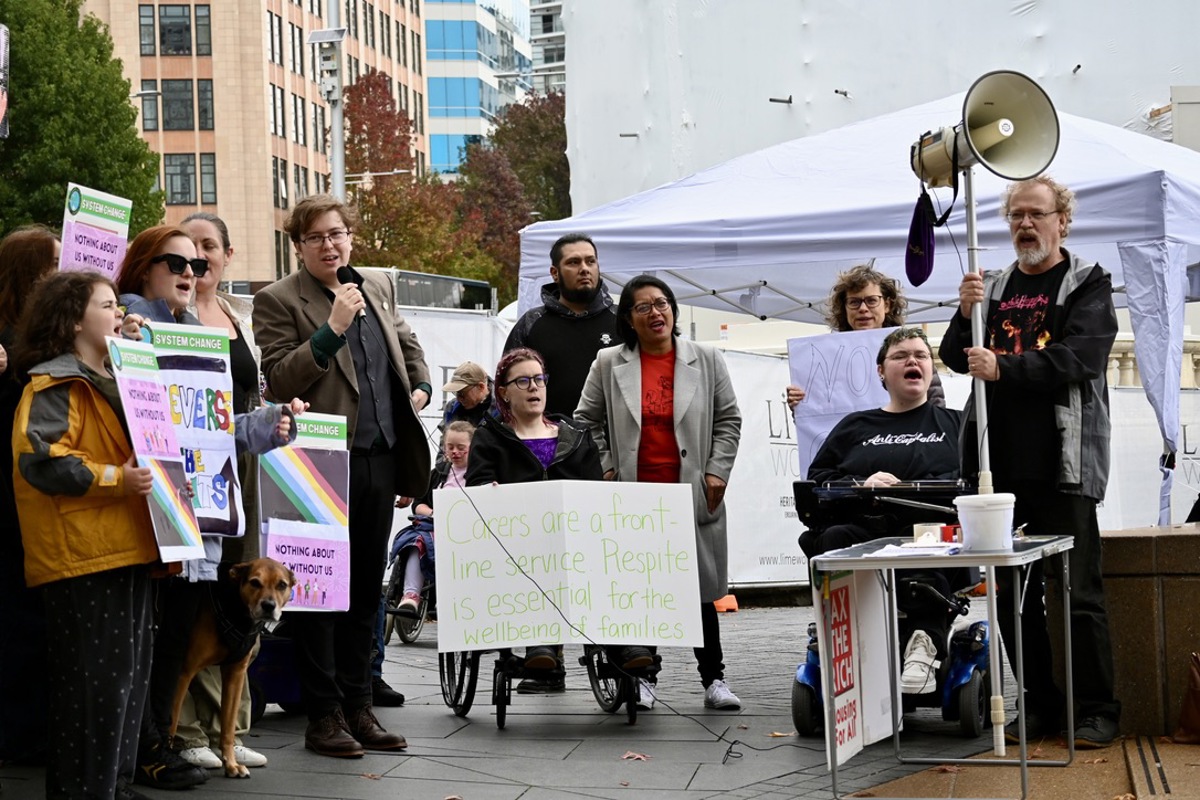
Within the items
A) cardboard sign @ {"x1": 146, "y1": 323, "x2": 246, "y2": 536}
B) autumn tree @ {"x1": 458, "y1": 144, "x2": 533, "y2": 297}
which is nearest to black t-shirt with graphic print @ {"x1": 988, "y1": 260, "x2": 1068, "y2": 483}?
cardboard sign @ {"x1": 146, "y1": 323, "x2": 246, "y2": 536}

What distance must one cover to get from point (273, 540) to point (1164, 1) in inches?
646

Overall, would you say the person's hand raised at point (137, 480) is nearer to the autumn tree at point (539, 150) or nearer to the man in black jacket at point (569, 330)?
the man in black jacket at point (569, 330)

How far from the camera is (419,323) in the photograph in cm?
1499

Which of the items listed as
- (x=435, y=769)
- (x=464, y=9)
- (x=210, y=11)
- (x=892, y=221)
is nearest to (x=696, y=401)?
(x=892, y=221)

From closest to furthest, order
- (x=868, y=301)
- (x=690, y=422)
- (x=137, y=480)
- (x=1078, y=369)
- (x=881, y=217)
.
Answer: (x=137, y=480) < (x=1078, y=369) < (x=690, y=422) < (x=881, y=217) < (x=868, y=301)

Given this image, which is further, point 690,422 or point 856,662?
point 690,422

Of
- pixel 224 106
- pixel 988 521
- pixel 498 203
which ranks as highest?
pixel 224 106

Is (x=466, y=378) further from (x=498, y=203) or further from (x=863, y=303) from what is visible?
(x=498, y=203)

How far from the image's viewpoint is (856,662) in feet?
22.4

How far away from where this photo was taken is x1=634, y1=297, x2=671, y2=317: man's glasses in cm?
885

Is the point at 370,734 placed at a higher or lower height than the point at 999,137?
lower

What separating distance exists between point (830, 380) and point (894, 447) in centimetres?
200

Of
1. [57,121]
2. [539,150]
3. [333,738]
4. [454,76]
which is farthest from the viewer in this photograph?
[454,76]

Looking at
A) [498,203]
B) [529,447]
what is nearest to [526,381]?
[529,447]
